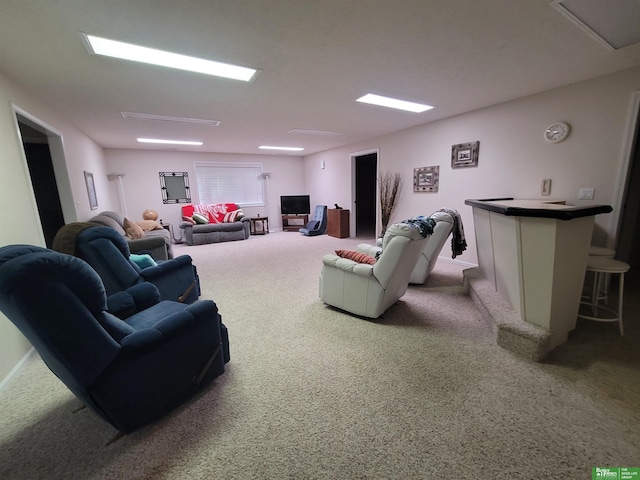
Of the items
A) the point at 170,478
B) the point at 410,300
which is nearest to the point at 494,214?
the point at 410,300

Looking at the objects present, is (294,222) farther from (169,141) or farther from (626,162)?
(626,162)

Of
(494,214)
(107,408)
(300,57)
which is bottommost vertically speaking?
(107,408)

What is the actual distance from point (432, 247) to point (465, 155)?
179 cm

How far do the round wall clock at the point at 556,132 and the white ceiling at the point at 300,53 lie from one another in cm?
44

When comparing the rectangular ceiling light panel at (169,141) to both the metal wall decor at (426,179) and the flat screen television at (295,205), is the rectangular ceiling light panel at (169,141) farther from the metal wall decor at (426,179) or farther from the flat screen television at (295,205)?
the metal wall decor at (426,179)

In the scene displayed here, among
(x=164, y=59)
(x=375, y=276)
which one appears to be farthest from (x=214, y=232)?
(x=375, y=276)

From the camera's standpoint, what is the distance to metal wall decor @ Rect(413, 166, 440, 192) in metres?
4.36

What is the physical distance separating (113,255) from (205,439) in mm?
1509

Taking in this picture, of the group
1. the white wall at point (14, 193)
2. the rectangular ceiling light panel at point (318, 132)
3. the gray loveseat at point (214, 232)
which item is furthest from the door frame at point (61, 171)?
the rectangular ceiling light panel at point (318, 132)

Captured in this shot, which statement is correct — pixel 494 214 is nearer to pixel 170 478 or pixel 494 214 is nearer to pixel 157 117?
pixel 170 478

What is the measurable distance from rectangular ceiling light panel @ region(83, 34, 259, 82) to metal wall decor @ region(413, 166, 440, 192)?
10.7 ft

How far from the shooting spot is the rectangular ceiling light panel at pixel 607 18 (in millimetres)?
1574

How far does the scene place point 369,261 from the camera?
2523mm

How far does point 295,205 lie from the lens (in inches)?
311
